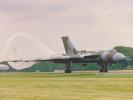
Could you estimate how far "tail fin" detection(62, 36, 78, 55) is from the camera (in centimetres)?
11834

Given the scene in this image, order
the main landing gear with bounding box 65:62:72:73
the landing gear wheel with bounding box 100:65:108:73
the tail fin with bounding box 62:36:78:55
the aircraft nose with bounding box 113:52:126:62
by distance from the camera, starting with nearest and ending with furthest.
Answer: the aircraft nose with bounding box 113:52:126:62
the landing gear wheel with bounding box 100:65:108:73
the main landing gear with bounding box 65:62:72:73
the tail fin with bounding box 62:36:78:55

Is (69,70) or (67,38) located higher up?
(67,38)

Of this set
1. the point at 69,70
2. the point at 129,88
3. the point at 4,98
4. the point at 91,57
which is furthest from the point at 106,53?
the point at 4,98

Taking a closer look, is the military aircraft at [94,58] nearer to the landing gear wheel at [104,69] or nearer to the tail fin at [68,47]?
the landing gear wheel at [104,69]

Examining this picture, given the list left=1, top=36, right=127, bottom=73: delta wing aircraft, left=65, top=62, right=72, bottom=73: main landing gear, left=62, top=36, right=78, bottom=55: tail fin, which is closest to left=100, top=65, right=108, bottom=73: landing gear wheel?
left=1, top=36, right=127, bottom=73: delta wing aircraft

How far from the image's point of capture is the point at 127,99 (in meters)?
32.2

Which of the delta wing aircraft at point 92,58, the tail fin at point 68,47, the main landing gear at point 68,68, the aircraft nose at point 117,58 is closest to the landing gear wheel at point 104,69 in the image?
the delta wing aircraft at point 92,58

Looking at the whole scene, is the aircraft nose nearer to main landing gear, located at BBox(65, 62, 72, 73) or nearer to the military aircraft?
the military aircraft

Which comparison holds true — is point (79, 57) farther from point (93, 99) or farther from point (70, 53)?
point (93, 99)

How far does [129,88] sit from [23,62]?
2796 inches

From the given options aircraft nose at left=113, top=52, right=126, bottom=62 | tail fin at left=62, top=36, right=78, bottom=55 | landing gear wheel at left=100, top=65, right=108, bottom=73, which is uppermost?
tail fin at left=62, top=36, right=78, bottom=55

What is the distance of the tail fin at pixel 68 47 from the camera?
118 m

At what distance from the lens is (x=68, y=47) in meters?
121

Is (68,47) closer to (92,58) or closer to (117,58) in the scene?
(92,58)
